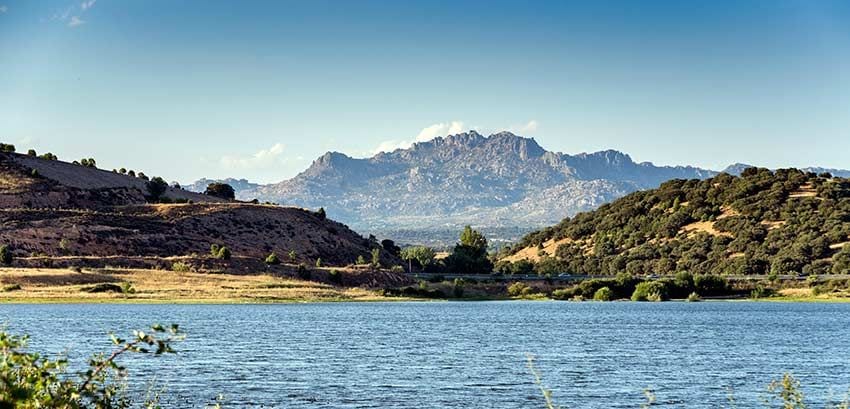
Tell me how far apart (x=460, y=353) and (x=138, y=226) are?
11241 cm

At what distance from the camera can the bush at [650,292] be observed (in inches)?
5531

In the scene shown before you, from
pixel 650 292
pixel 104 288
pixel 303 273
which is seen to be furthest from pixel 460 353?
pixel 650 292

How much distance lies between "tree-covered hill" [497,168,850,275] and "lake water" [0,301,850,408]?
4842 centimetres

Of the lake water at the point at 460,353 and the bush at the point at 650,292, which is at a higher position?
the bush at the point at 650,292

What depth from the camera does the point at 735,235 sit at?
17062cm

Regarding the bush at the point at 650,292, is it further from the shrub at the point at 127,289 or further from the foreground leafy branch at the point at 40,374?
the foreground leafy branch at the point at 40,374

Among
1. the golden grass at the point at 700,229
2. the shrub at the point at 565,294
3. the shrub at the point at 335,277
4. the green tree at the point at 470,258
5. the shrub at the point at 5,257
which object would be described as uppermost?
the golden grass at the point at 700,229

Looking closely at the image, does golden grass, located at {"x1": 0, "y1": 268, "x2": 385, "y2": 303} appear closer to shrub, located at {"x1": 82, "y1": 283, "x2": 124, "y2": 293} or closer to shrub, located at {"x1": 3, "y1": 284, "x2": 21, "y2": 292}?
shrub, located at {"x1": 3, "y1": 284, "x2": 21, "y2": 292}

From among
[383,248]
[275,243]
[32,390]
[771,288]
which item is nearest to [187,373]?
[32,390]

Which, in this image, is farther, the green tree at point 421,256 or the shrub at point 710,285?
the green tree at point 421,256

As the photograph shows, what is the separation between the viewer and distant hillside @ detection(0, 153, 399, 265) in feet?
504

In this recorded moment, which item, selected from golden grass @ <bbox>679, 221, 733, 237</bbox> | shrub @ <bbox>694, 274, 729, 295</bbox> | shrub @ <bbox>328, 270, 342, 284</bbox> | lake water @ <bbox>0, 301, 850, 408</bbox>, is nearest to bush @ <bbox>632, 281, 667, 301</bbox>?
shrub @ <bbox>694, 274, 729, 295</bbox>

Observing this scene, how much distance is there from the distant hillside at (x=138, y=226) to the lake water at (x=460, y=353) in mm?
47641

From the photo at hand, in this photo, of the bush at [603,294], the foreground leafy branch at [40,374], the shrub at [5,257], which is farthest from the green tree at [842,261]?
the foreground leafy branch at [40,374]
